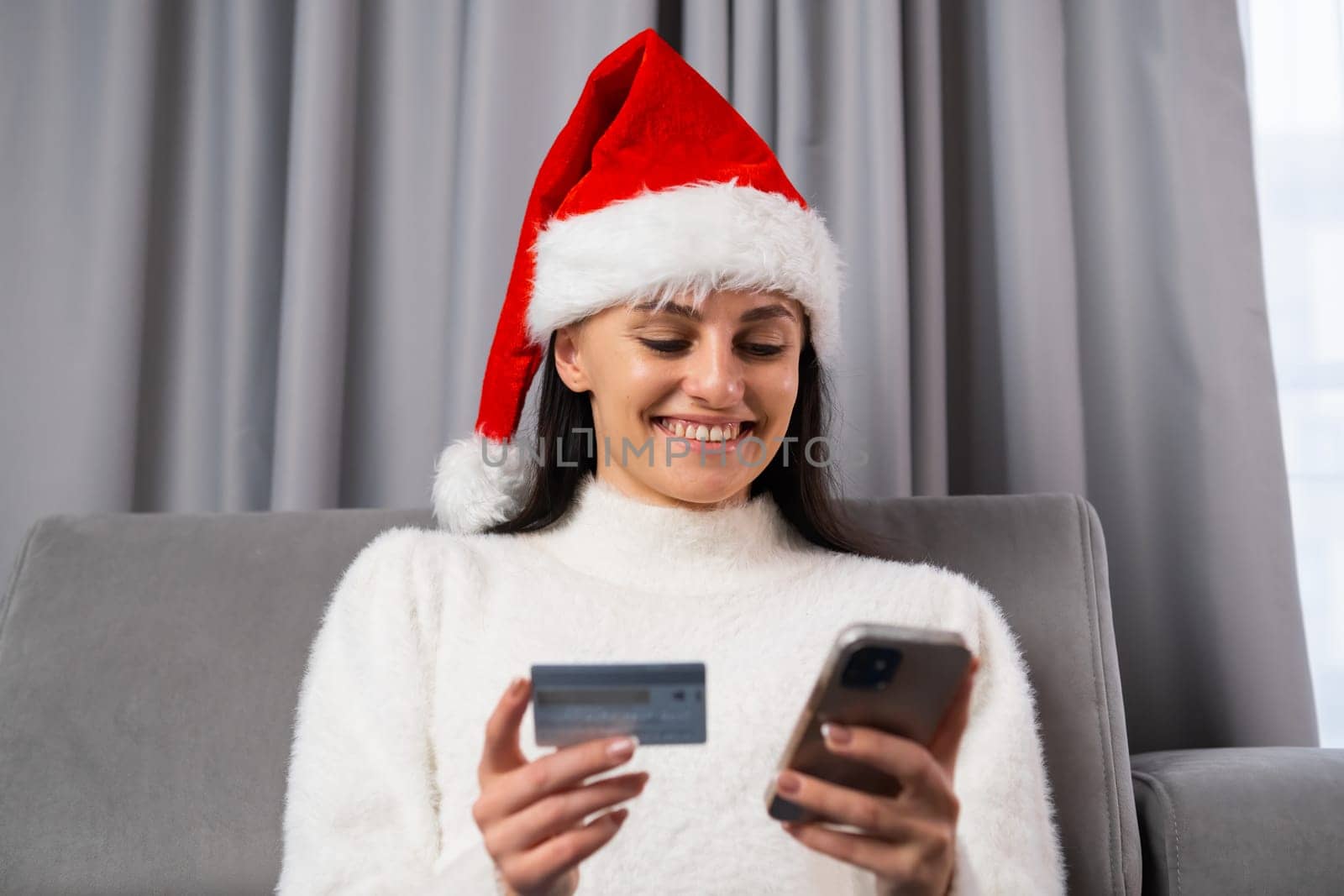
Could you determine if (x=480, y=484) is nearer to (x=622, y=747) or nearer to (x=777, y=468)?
(x=777, y=468)

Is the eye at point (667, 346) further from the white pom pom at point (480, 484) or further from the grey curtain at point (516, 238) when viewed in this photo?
the grey curtain at point (516, 238)

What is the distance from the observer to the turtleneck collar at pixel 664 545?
0.93 m

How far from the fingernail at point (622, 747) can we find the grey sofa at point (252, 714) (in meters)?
0.53

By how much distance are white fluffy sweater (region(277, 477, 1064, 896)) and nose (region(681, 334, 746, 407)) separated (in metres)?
0.12

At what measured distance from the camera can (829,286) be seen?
1.04 metres

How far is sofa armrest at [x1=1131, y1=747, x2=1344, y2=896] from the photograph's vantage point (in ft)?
2.93

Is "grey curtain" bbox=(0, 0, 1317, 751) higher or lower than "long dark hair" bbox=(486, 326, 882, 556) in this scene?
higher

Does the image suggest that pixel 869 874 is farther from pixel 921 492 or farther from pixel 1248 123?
pixel 1248 123

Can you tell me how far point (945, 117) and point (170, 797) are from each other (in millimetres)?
1302

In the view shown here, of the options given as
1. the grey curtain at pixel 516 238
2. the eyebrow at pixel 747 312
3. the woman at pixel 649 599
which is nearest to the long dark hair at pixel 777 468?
the woman at pixel 649 599

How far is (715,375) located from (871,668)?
38cm

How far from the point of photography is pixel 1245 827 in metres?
0.90

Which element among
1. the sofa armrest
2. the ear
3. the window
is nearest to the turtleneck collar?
the ear

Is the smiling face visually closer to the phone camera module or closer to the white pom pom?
Answer: the white pom pom
